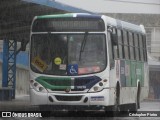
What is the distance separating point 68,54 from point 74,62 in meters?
0.30

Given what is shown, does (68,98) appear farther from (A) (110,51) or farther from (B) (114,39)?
(B) (114,39)

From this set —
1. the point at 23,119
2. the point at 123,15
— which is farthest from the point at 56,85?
the point at 123,15

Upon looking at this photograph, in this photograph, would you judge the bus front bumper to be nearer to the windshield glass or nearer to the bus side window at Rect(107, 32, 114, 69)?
the windshield glass

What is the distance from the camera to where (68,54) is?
1464cm

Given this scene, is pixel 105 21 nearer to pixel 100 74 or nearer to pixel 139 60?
pixel 100 74

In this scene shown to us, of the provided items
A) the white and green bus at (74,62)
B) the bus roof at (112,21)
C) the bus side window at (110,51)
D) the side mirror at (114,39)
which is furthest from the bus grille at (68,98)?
the bus roof at (112,21)

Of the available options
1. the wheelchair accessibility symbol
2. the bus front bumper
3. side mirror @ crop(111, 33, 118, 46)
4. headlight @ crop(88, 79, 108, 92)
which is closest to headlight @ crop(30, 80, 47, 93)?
the bus front bumper

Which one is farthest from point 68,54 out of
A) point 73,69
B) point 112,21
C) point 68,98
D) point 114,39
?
point 112,21

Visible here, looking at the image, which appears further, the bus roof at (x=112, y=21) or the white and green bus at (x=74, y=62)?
the bus roof at (x=112, y=21)

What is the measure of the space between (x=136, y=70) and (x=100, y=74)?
14.2 feet

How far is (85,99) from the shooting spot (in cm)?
1432

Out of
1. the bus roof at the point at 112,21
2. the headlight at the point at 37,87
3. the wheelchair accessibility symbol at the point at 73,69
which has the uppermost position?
the bus roof at the point at 112,21

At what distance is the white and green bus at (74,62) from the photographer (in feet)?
47.3

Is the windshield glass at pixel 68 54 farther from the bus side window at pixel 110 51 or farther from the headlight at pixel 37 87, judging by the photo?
the headlight at pixel 37 87
